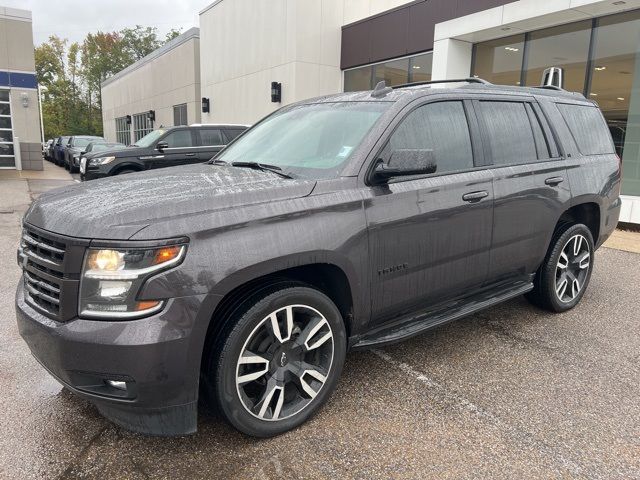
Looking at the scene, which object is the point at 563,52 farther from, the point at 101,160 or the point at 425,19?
the point at 101,160

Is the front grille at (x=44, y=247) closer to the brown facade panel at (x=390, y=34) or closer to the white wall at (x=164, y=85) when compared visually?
the brown facade panel at (x=390, y=34)

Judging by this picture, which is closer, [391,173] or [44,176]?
[391,173]

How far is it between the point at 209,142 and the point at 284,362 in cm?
995

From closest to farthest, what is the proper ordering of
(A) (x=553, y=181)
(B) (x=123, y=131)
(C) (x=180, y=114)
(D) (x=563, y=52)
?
(A) (x=553, y=181) < (D) (x=563, y=52) < (C) (x=180, y=114) < (B) (x=123, y=131)

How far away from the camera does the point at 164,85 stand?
29359 mm

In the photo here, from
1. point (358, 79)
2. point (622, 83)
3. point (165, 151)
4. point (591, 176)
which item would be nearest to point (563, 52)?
point (622, 83)

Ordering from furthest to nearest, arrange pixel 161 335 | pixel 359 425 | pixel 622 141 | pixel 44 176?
pixel 44 176
pixel 622 141
pixel 359 425
pixel 161 335

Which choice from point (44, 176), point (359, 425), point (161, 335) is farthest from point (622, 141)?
point (44, 176)

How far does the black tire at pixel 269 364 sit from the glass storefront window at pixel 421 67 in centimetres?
1178

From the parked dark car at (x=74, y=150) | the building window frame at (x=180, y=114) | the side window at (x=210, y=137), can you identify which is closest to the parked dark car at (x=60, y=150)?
the parked dark car at (x=74, y=150)

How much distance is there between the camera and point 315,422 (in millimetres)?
2883

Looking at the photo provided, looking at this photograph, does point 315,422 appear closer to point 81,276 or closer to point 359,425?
point 359,425

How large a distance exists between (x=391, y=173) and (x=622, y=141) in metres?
8.53

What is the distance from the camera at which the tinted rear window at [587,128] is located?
177 inches
